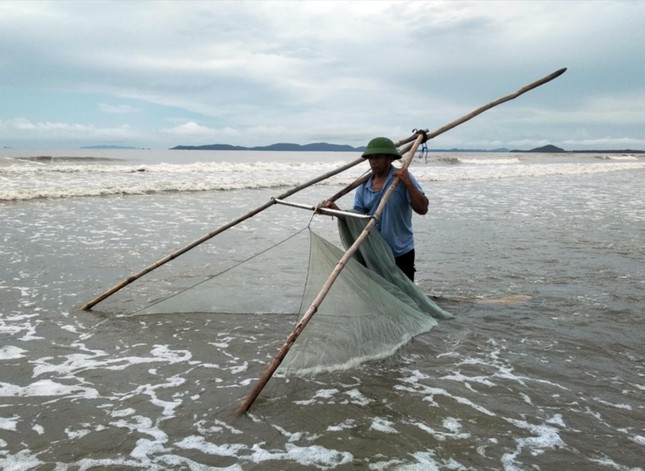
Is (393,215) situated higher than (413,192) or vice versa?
(413,192)

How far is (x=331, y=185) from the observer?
20.2 metres

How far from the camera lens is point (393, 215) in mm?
4562

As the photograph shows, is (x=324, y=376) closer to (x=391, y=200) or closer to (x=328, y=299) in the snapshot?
(x=328, y=299)

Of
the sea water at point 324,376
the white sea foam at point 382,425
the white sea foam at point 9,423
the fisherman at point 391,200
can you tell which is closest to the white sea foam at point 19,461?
the sea water at point 324,376

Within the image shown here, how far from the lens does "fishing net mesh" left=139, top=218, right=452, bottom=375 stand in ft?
11.5

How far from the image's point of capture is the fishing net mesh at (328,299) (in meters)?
3.51

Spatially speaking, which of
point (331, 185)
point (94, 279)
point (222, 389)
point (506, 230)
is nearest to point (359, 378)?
point (222, 389)

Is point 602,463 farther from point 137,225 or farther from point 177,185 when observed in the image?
point 177,185

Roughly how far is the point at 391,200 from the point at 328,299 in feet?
4.09

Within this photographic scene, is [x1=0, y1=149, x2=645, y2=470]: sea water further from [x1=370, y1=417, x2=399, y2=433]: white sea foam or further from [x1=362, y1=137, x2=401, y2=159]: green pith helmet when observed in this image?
[x1=362, y1=137, x2=401, y2=159]: green pith helmet

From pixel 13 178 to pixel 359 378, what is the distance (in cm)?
1813

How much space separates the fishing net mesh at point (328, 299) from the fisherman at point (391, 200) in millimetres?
185

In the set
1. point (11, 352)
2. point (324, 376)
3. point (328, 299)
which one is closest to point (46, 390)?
point (11, 352)

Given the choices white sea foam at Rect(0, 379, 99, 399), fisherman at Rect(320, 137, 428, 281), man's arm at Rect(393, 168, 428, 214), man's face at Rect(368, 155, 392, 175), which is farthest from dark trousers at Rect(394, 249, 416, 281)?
white sea foam at Rect(0, 379, 99, 399)
